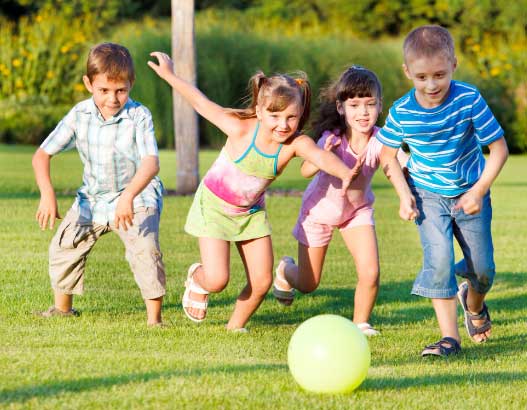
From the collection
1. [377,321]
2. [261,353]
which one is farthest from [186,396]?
[377,321]

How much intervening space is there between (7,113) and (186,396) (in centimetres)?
2428

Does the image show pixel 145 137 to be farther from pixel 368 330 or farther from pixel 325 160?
pixel 368 330

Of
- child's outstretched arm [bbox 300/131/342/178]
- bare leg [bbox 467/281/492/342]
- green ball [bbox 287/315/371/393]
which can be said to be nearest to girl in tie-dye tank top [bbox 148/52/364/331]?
child's outstretched arm [bbox 300/131/342/178]

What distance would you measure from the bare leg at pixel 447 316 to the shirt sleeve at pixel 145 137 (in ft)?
6.46

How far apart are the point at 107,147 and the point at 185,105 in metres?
8.38

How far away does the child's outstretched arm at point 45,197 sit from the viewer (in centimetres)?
618

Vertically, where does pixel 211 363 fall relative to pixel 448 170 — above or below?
below

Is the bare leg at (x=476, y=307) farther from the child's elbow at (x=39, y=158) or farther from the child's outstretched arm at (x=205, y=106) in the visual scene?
the child's elbow at (x=39, y=158)

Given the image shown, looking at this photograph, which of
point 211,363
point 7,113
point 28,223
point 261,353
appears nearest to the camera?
point 211,363

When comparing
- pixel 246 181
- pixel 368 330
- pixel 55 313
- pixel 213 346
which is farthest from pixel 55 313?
pixel 368 330

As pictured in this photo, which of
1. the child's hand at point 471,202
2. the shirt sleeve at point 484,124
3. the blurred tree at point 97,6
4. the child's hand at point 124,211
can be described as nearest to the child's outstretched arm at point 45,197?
the child's hand at point 124,211

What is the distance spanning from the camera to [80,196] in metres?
6.58

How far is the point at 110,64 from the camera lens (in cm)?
629

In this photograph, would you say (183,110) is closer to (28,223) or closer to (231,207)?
(28,223)
